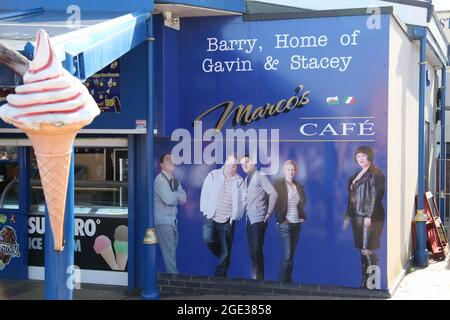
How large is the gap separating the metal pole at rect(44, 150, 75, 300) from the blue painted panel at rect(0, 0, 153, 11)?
271 cm

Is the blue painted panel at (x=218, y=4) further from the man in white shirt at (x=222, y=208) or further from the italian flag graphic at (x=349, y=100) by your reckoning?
the man in white shirt at (x=222, y=208)

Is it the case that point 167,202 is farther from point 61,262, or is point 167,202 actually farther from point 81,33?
point 61,262

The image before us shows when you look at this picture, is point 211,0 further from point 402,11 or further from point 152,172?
point 402,11

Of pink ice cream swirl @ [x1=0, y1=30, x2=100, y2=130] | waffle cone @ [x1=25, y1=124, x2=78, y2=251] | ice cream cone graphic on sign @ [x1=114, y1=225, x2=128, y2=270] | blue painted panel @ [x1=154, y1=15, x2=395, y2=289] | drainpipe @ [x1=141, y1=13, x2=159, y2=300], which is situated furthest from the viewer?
ice cream cone graphic on sign @ [x1=114, y1=225, x2=128, y2=270]

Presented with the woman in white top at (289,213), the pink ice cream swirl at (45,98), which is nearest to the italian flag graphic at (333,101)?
the woman in white top at (289,213)

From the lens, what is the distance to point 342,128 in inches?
257

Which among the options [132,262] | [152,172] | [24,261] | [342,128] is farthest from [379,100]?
[24,261]

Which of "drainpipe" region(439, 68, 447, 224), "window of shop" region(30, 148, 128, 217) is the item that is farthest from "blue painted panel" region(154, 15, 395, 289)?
"drainpipe" region(439, 68, 447, 224)

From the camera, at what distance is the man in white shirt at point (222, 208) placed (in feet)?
22.7

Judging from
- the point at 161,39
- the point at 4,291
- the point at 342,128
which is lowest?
the point at 4,291

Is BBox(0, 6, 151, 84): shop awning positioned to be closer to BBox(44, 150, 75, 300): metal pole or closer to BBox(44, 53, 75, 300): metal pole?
BBox(44, 53, 75, 300): metal pole

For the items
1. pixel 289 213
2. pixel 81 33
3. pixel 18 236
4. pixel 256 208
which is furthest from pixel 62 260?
pixel 18 236

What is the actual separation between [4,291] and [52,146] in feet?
13.8

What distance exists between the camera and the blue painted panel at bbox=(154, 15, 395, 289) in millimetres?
6465
